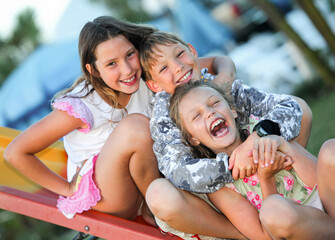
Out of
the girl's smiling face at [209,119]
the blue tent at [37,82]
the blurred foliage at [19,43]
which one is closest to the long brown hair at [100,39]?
the girl's smiling face at [209,119]

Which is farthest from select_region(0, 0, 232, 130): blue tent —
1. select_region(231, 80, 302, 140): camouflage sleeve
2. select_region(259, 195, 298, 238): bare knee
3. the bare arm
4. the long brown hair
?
select_region(259, 195, 298, 238): bare knee

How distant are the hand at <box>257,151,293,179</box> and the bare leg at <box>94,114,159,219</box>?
0.43 metres

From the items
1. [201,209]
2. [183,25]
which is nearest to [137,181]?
[201,209]

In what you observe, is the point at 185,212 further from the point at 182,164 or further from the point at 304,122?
the point at 304,122

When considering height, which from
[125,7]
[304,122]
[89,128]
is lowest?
[125,7]

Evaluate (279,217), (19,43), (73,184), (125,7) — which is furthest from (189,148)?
(125,7)

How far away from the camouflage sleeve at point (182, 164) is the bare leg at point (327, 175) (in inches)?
11.9

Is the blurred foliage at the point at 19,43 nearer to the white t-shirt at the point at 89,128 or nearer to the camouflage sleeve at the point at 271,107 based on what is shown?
the white t-shirt at the point at 89,128

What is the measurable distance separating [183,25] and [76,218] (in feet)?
15.2

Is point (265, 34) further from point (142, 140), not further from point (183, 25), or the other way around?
point (142, 140)

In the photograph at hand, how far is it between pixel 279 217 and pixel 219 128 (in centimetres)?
45

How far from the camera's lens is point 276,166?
54.6 inches

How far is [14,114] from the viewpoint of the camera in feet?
16.2

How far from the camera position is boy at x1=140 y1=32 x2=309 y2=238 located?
54.8 inches
